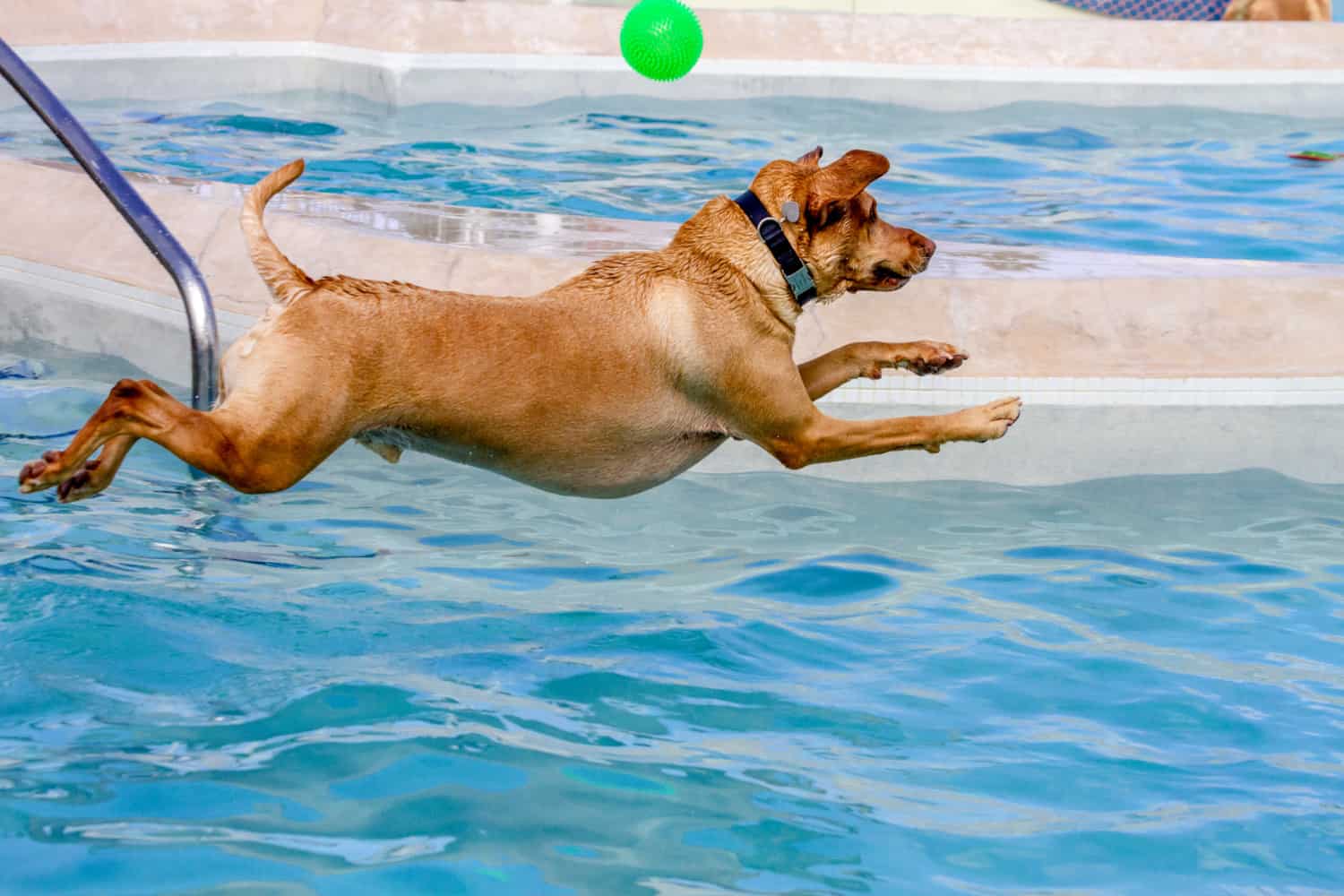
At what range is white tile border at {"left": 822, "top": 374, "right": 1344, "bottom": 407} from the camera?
5.86m

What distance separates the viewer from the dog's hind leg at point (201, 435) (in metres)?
3.98

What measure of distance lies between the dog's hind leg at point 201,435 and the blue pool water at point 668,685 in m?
0.53

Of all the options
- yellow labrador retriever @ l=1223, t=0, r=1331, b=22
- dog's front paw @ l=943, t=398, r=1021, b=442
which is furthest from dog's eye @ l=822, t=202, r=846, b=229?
yellow labrador retriever @ l=1223, t=0, r=1331, b=22

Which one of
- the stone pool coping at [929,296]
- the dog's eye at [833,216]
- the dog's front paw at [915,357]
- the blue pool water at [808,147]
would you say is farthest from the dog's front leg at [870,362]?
the blue pool water at [808,147]

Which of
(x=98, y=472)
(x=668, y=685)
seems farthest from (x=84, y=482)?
(x=668, y=685)

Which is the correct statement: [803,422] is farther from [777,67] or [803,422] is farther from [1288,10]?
[1288,10]

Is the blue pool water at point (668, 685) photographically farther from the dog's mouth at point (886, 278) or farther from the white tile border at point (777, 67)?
the white tile border at point (777, 67)

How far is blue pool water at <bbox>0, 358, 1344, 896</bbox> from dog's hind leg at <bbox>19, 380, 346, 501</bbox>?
0.53 meters

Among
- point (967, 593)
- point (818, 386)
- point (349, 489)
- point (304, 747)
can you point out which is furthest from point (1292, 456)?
point (304, 747)

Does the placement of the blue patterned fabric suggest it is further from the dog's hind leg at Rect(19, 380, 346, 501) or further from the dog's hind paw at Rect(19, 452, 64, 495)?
the dog's hind paw at Rect(19, 452, 64, 495)

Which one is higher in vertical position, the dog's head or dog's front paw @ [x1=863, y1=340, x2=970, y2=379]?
the dog's head

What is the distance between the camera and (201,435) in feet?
13.0

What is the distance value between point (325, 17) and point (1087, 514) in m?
8.50

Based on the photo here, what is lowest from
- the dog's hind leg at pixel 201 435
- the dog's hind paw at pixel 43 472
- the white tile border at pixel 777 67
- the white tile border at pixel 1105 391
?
the white tile border at pixel 1105 391
